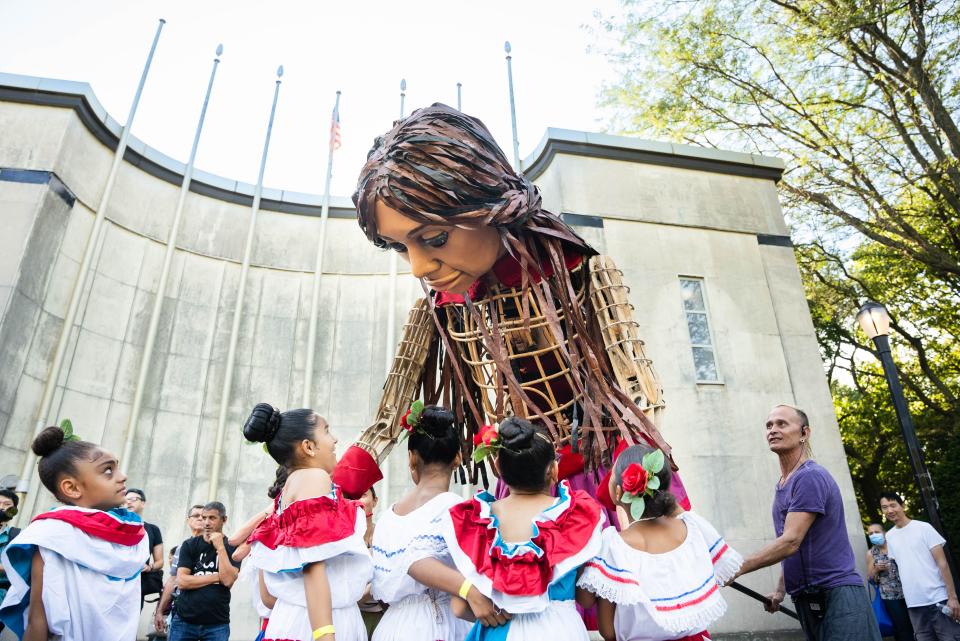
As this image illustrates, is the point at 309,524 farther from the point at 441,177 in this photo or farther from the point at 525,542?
the point at 441,177

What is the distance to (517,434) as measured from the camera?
1.98 meters

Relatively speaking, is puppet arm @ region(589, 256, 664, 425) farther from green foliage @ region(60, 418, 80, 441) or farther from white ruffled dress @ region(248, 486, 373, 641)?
green foliage @ region(60, 418, 80, 441)

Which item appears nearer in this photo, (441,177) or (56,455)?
(56,455)

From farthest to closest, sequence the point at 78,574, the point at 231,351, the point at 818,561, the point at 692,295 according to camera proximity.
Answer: the point at 231,351 → the point at 692,295 → the point at 818,561 → the point at 78,574

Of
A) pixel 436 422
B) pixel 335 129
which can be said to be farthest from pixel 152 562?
pixel 335 129

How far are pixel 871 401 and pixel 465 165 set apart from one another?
12304 millimetres

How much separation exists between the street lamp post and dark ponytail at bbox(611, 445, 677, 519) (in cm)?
354

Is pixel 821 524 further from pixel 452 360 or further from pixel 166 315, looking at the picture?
pixel 166 315

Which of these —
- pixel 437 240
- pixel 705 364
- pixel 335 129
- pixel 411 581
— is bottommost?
pixel 411 581

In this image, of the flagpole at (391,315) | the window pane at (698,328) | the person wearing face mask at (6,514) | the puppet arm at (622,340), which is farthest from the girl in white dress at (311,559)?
the flagpole at (391,315)

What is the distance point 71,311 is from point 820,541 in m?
7.17

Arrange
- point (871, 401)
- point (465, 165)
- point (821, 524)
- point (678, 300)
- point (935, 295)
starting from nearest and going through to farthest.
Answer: point (465, 165)
point (821, 524)
point (678, 300)
point (935, 295)
point (871, 401)

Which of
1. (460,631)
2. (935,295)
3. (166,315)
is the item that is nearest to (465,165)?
(460,631)

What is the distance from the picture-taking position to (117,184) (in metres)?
7.43
